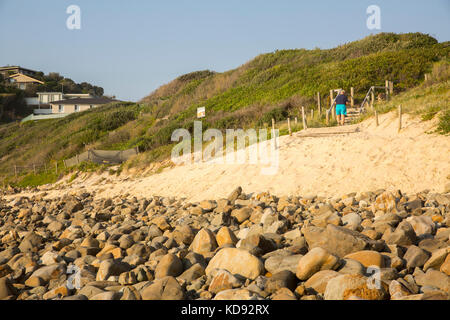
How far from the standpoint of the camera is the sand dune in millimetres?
9023

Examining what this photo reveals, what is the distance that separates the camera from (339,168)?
33.8 feet

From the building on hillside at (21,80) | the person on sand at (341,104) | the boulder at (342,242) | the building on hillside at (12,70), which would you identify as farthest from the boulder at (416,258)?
A: the building on hillside at (12,70)

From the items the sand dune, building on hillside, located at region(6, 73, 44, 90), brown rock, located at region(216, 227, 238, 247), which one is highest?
building on hillside, located at region(6, 73, 44, 90)

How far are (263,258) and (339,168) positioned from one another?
615 centimetres

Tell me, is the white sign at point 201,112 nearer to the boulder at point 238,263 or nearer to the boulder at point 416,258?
the boulder at point 238,263

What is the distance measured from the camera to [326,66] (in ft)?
84.3

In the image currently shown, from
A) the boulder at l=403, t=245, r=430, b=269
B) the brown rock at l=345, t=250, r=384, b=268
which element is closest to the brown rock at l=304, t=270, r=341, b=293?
the brown rock at l=345, t=250, r=384, b=268

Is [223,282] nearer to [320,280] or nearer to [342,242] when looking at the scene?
[320,280]

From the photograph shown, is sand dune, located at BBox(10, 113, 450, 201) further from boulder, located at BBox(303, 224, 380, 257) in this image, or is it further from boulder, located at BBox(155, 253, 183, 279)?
boulder, located at BBox(155, 253, 183, 279)

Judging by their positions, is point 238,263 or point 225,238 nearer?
point 238,263

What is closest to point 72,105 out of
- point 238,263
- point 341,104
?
point 341,104

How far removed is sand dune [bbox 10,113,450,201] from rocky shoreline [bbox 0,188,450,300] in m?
0.97
